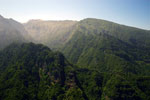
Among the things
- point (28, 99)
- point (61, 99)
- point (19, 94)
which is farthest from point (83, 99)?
point (19, 94)

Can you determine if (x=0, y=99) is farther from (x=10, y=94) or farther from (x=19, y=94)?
(x=19, y=94)

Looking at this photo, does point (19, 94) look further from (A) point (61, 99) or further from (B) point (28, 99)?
(A) point (61, 99)

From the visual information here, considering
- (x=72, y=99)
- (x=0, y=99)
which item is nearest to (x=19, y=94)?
(x=0, y=99)

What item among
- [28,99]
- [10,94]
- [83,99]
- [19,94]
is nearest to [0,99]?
[10,94]

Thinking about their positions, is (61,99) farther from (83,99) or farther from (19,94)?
(19,94)

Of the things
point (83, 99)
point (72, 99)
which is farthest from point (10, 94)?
point (83, 99)

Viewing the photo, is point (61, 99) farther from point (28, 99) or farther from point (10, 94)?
point (10, 94)

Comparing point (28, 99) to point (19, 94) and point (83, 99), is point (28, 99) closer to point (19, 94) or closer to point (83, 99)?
point (19, 94)
